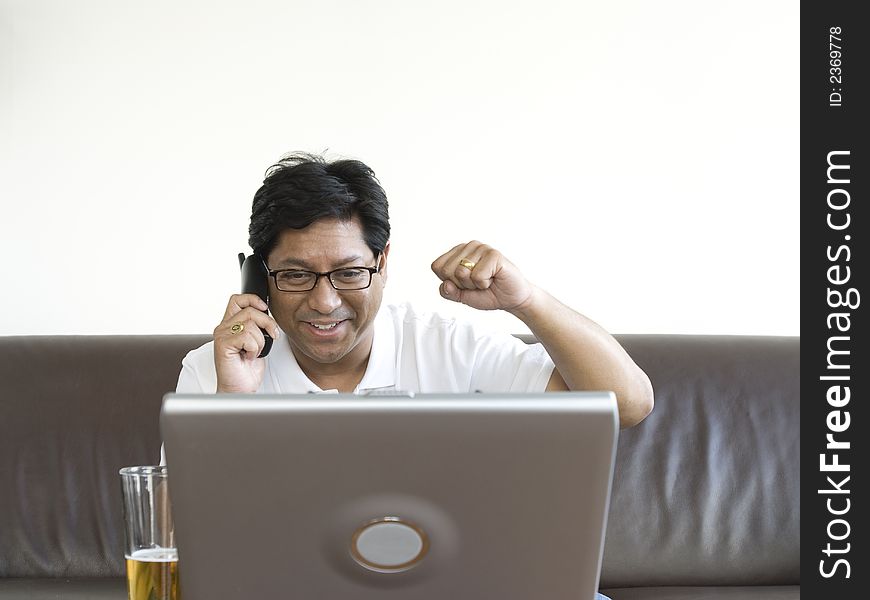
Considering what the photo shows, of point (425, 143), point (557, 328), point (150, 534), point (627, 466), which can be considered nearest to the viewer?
point (150, 534)

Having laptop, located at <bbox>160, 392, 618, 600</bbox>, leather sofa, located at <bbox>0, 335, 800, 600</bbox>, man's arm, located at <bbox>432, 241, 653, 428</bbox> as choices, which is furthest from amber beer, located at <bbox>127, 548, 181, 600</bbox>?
leather sofa, located at <bbox>0, 335, 800, 600</bbox>

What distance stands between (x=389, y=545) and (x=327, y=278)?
1018 mm

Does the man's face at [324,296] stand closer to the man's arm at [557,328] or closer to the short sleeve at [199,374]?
the short sleeve at [199,374]

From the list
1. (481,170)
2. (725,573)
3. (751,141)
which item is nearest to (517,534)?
(725,573)

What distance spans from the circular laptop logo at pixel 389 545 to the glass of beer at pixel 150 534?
209mm

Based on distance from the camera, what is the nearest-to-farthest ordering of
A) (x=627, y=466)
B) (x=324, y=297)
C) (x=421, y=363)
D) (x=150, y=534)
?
1. (x=150, y=534)
2. (x=324, y=297)
3. (x=421, y=363)
4. (x=627, y=466)

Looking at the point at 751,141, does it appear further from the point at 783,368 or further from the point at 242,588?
the point at 242,588

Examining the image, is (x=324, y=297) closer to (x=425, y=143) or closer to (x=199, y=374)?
(x=199, y=374)

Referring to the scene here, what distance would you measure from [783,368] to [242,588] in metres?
1.67

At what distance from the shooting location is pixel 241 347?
5.36 ft

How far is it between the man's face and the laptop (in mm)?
962

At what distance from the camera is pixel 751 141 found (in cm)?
252

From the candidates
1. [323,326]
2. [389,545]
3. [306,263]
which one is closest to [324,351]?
[323,326]

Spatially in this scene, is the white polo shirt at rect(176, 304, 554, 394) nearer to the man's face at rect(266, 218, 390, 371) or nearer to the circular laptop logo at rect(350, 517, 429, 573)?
the man's face at rect(266, 218, 390, 371)
